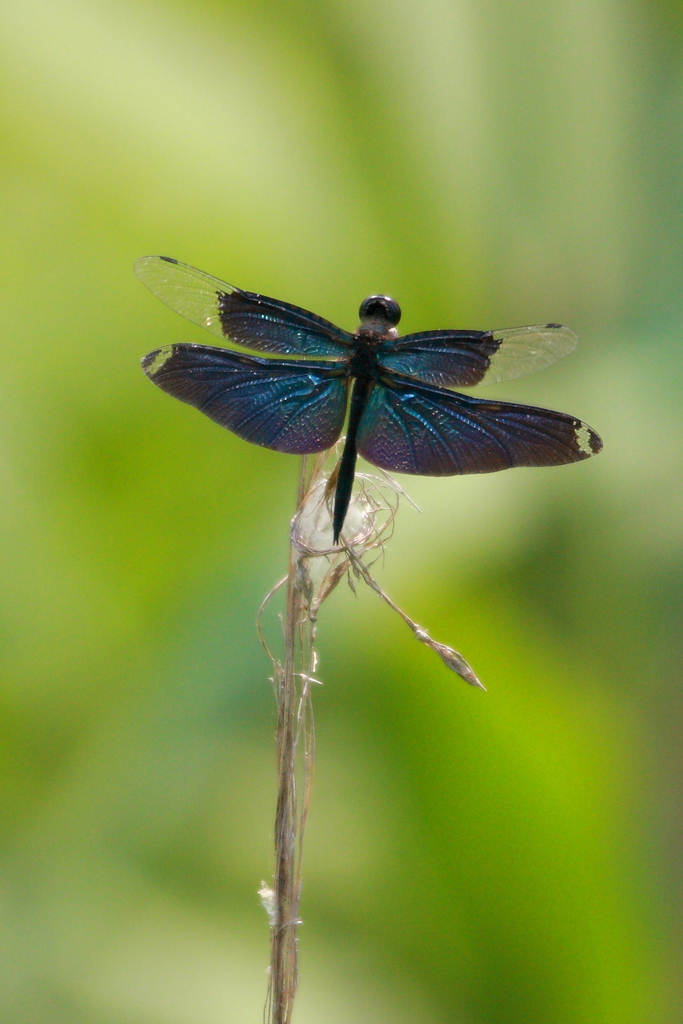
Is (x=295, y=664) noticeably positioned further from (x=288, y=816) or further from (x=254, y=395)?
(x=254, y=395)

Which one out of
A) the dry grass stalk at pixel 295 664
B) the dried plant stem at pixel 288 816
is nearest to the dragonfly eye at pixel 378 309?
the dry grass stalk at pixel 295 664

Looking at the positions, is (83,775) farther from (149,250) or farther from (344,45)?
(344,45)

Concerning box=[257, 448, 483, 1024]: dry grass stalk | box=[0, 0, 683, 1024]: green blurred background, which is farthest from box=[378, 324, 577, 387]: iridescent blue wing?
box=[0, 0, 683, 1024]: green blurred background

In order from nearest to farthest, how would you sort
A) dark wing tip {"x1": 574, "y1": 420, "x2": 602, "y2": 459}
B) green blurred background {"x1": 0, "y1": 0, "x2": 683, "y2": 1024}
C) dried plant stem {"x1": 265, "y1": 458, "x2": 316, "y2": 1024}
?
dried plant stem {"x1": 265, "y1": 458, "x2": 316, "y2": 1024} < dark wing tip {"x1": 574, "y1": 420, "x2": 602, "y2": 459} < green blurred background {"x1": 0, "y1": 0, "x2": 683, "y2": 1024}

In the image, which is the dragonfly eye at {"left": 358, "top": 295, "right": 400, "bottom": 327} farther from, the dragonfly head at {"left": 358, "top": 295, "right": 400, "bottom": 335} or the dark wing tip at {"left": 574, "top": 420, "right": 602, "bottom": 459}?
the dark wing tip at {"left": 574, "top": 420, "right": 602, "bottom": 459}

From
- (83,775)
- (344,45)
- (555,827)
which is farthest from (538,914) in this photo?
(344,45)

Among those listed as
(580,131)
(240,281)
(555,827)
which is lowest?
(555,827)

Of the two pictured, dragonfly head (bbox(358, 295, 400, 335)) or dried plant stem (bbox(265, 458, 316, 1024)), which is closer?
dried plant stem (bbox(265, 458, 316, 1024))
